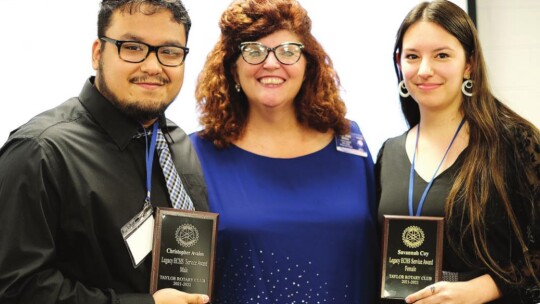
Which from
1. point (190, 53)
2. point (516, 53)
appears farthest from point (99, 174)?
point (516, 53)

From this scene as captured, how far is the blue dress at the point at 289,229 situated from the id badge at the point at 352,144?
0.08 meters

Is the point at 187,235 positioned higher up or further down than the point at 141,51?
further down

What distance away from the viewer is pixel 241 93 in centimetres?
254

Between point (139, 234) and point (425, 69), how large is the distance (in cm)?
102

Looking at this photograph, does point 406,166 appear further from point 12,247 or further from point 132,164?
point 12,247

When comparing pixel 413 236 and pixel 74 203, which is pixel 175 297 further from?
pixel 413 236

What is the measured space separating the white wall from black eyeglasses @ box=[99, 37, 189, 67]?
1034 mm

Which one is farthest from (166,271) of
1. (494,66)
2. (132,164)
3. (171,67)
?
(494,66)

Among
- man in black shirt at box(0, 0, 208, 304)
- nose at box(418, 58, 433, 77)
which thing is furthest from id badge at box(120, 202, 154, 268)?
nose at box(418, 58, 433, 77)

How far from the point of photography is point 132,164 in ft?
6.46

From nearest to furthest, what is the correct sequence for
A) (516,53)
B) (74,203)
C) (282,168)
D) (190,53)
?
(74,203)
(282,168)
(190,53)
(516,53)

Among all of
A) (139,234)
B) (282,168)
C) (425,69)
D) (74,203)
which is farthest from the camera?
(282,168)

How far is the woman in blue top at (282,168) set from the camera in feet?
7.56

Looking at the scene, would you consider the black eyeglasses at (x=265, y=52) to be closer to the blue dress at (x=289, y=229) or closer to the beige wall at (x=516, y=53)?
the blue dress at (x=289, y=229)
